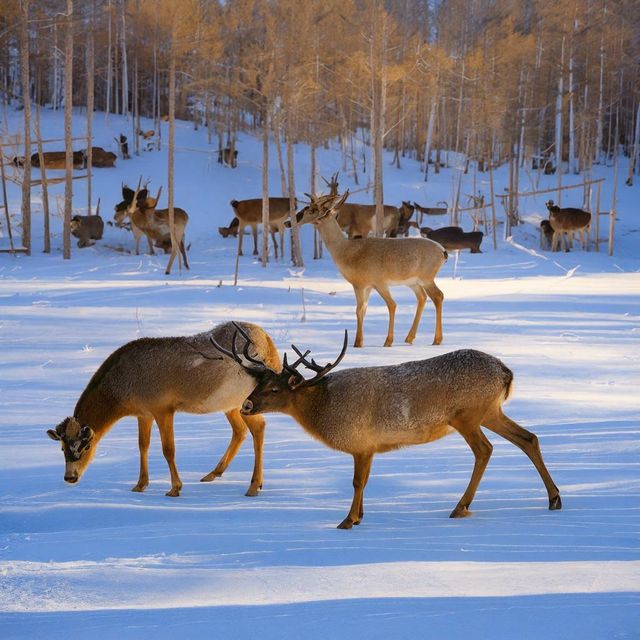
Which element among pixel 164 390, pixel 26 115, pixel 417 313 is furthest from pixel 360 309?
pixel 26 115

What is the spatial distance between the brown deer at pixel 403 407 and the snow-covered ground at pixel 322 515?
41 cm

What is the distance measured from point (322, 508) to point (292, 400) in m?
0.78

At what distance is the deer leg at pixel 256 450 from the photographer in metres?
6.57

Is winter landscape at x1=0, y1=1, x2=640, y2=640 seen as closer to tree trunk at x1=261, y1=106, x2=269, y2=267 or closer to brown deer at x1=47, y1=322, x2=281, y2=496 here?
brown deer at x1=47, y1=322, x2=281, y2=496

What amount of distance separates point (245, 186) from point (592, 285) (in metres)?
21.9

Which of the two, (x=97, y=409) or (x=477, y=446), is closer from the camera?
(x=477, y=446)

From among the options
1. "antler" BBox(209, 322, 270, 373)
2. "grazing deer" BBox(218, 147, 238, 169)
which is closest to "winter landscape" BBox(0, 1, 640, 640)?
"antler" BBox(209, 322, 270, 373)

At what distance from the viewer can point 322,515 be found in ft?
19.3

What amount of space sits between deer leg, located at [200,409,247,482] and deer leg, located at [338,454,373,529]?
150 centimetres

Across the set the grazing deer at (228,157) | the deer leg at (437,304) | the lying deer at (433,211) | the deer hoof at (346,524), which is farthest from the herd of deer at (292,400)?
the grazing deer at (228,157)

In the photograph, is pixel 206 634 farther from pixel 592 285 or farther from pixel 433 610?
pixel 592 285

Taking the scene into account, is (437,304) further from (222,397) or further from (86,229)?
(86,229)

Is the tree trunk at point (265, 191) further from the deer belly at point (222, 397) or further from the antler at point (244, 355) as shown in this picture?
the antler at point (244, 355)

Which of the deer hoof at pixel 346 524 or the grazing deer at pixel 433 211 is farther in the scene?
the grazing deer at pixel 433 211
